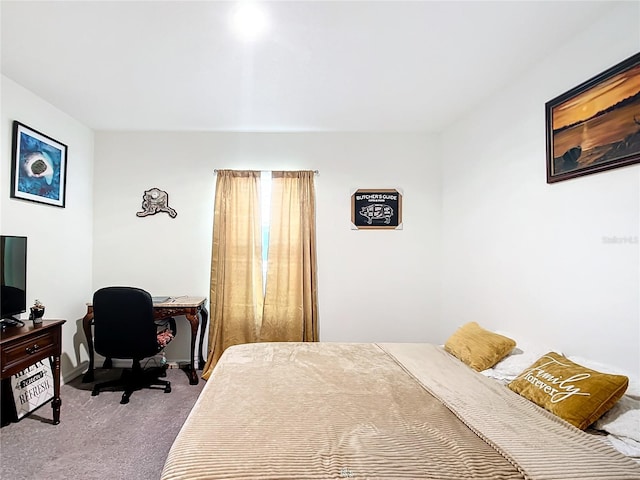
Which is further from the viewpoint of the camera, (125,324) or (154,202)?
(154,202)

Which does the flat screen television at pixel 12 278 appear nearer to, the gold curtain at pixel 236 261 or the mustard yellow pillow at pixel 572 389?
the gold curtain at pixel 236 261

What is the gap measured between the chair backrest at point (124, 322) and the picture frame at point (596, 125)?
3282mm

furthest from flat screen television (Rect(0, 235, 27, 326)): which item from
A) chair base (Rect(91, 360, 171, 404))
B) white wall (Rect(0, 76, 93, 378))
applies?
chair base (Rect(91, 360, 171, 404))

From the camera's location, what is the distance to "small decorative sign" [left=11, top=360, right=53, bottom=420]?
2.54 m

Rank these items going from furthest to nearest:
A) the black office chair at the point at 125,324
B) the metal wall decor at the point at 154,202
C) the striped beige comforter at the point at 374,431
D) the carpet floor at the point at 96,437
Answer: the metal wall decor at the point at 154,202
the black office chair at the point at 125,324
the carpet floor at the point at 96,437
the striped beige comforter at the point at 374,431

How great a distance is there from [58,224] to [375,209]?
322 cm

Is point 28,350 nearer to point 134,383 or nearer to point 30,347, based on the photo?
point 30,347

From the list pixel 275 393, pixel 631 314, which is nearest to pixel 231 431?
pixel 275 393

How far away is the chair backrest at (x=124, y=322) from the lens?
9.64 ft

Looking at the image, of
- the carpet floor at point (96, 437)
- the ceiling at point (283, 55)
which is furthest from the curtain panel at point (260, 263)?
the carpet floor at point (96, 437)

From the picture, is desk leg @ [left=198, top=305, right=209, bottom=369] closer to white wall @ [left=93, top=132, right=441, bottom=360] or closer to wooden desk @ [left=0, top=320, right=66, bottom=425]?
white wall @ [left=93, top=132, right=441, bottom=360]

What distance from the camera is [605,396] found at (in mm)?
1502

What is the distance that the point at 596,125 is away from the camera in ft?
6.16

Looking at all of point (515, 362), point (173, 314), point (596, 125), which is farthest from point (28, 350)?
point (596, 125)
